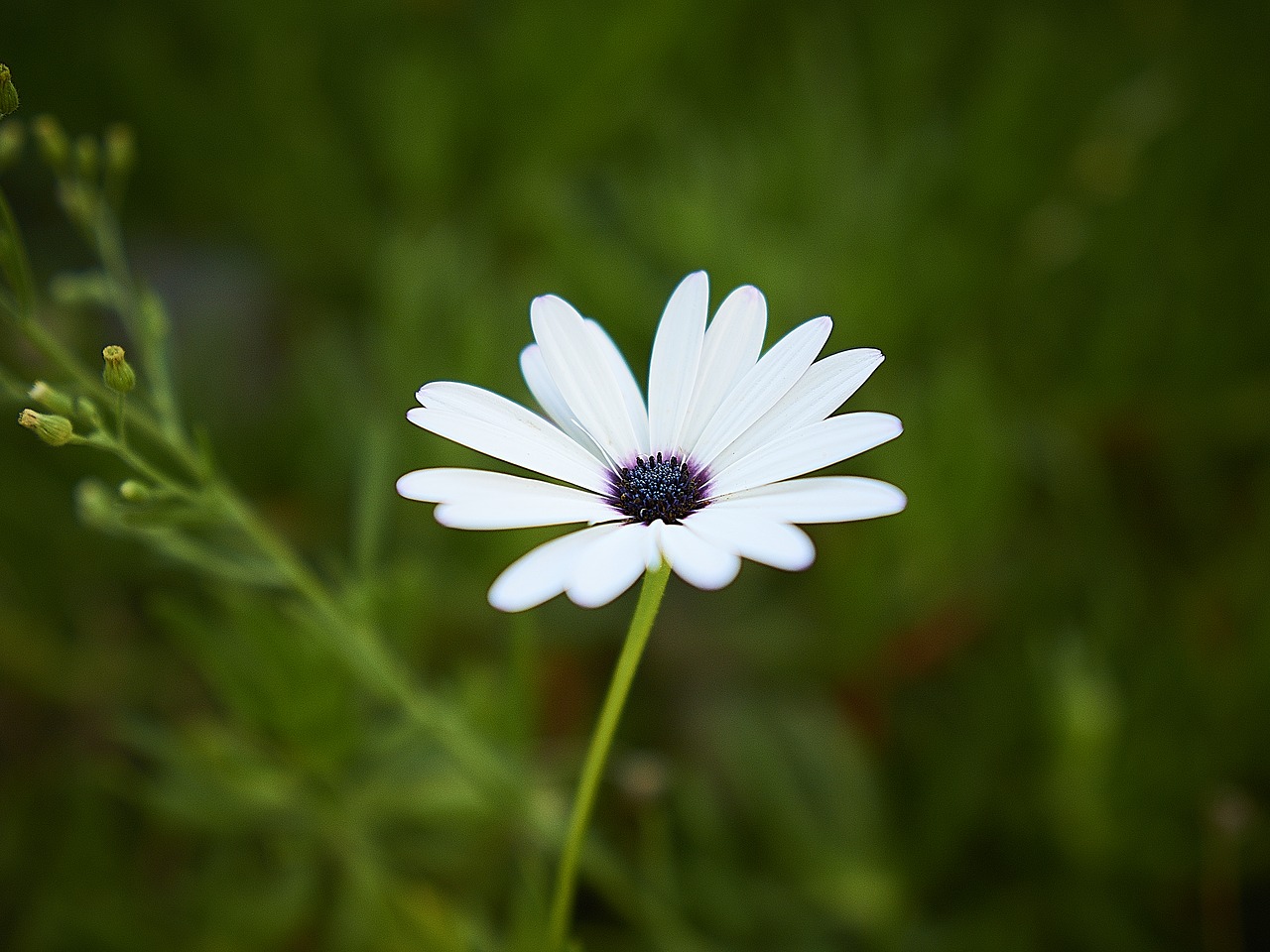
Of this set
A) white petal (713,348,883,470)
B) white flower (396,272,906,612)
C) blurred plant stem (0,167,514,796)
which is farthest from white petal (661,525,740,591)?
blurred plant stem (0,167,514,796)

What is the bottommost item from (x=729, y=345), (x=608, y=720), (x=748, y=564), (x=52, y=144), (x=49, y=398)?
(x=608, y=720)

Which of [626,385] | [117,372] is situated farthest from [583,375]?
[117,372]

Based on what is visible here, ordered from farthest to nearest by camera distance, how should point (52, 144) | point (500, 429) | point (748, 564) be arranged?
point (748, 564)
point (52, 144)
point (500, 429)

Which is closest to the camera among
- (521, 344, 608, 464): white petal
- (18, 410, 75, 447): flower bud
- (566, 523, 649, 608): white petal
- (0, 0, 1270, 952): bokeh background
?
(566, 523, 649, 608): white petal

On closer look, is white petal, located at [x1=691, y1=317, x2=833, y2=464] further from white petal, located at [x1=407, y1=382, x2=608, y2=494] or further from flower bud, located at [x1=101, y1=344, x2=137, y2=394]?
flower bud, located at [x1=101, y1=344, x2=137, y2=394]

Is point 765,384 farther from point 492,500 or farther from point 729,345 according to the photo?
point 492,500

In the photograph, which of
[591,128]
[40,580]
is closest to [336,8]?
[591,128]
